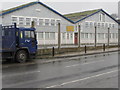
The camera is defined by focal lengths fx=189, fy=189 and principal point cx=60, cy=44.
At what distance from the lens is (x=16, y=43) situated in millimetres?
14844

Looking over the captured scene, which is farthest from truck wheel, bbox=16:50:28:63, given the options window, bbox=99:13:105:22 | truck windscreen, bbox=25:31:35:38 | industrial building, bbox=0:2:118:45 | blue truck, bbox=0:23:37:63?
window, bbox=99:13:105:22

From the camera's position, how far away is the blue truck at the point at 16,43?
47.7 ft

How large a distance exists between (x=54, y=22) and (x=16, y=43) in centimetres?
2599

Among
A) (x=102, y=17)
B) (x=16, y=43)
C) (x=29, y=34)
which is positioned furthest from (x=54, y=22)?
(x=16, y=43)

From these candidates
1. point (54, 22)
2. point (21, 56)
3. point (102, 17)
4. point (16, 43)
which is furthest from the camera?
point (102, 17)

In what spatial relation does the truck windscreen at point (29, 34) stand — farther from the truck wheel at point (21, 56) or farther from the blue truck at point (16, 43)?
the truck wheel at point (21, 56)

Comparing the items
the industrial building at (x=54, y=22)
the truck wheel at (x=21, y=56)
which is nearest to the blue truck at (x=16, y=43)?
the truck wheel at (x=21, y=56)

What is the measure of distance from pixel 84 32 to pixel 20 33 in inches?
1252

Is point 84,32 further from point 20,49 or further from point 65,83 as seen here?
point 65,83

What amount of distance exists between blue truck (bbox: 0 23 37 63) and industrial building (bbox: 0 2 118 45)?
4638 millimetres

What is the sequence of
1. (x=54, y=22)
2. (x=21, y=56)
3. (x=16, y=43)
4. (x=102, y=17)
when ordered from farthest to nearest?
(x=102, y=17) < (x=54, y=22) < (x=21, y=56) < (x=16, y=43)

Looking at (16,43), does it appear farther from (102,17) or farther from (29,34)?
(102,17)

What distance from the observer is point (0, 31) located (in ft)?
50.0

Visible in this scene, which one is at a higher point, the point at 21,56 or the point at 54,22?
the point at 54,22
